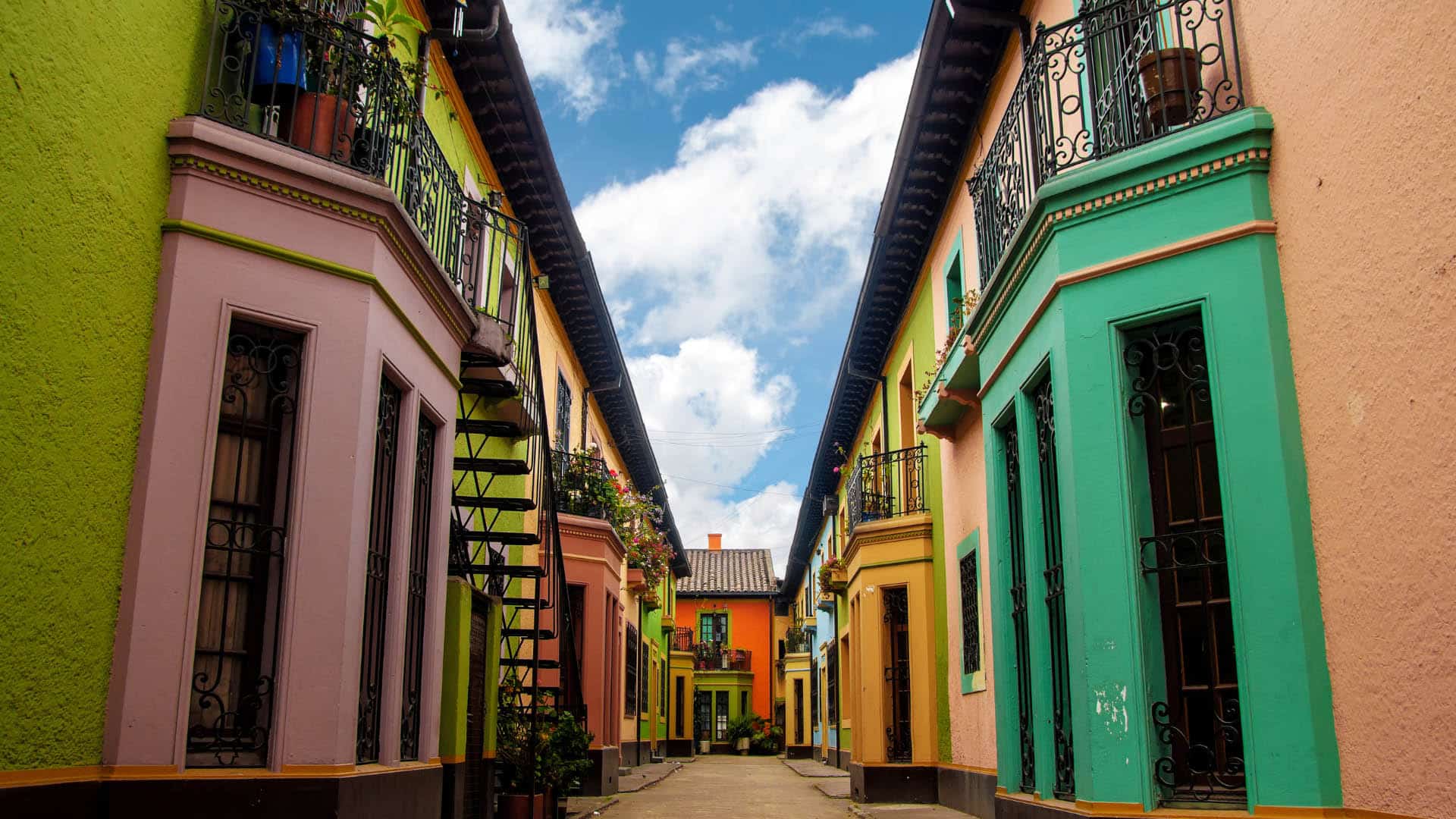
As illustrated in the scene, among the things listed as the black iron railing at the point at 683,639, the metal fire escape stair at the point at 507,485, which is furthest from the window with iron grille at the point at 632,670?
the black iron railing at the point at 683,639

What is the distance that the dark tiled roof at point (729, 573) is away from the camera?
182 ft

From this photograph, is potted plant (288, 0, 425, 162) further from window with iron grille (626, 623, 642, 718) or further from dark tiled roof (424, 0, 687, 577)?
window with iron grille (626, 623, 642, 718)

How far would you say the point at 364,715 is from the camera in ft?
23.2

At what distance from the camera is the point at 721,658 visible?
2066 inches

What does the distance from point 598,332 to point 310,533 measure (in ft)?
43.2

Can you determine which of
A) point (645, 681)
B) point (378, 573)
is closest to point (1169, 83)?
point (378, 573)

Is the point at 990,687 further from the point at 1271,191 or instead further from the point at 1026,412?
the point at 1271,191

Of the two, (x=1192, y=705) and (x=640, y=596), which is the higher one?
(x=640, y=596)

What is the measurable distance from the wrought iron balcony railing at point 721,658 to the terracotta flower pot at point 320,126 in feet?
152

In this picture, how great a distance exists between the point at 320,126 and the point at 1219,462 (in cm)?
564

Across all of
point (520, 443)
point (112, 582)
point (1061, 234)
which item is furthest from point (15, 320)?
point (520, 443)

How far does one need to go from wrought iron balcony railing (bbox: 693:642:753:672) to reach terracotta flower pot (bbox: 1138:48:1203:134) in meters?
46.6

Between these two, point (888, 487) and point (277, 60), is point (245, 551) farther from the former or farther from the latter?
point (888, 487)

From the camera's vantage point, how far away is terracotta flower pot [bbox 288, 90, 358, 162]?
23.0 ft
